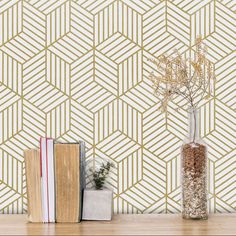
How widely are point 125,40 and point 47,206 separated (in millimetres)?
637

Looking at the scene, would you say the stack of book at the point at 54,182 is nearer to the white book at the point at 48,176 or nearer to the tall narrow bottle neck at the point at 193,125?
the white book at the point at 48,176

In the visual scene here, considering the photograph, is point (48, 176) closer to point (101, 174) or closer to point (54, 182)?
point (54, 182)

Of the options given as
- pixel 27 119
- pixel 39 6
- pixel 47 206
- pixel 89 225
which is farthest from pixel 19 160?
pixel 39 6

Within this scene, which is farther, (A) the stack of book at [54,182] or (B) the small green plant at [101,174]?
(B) the small green plant at [101,174]

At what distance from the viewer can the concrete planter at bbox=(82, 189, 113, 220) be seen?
1.37 meters

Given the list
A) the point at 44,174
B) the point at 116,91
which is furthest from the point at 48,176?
the point at 116,91

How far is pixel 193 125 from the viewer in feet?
4.67

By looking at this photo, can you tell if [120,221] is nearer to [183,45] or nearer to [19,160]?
[19,160]

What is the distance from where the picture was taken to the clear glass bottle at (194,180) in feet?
4.46

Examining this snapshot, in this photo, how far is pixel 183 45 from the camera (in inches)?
62.0

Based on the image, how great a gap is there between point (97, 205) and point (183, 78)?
0.49 metres

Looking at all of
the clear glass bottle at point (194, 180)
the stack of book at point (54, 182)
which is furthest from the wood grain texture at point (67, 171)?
the clear glass bottle at point (194, 180)

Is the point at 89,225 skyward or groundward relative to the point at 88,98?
groundward

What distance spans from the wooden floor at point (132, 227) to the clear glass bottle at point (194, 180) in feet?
0.12
